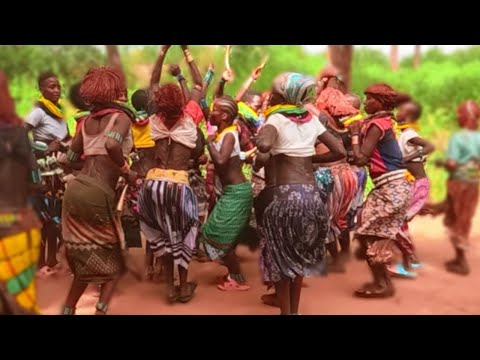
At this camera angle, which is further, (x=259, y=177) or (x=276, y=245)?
(x=259, y=177)

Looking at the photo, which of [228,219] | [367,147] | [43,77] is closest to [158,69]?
[43,77]

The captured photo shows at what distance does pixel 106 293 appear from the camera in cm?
514

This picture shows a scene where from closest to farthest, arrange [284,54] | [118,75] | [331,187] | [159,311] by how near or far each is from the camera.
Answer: [118,75], [159,311], [331,187], [284,54]

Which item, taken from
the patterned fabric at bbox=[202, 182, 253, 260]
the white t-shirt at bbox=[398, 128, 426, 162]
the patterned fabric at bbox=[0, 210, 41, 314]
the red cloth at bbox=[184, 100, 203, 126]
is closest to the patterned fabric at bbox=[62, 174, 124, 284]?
the patterned fabric at bbox=[0, 210, 41, 314]

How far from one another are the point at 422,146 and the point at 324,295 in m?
1.59

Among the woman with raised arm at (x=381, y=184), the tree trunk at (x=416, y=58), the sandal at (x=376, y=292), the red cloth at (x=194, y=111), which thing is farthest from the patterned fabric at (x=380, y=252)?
the tree trunk at (x=416, y=58)

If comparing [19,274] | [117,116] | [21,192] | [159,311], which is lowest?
[159,311]

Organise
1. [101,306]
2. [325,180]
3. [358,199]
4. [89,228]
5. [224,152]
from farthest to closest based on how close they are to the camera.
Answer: [358,199] < [325,180] < [224,152] < [101,306] < [89,228]

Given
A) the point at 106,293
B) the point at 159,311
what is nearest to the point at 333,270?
the point at 159,311

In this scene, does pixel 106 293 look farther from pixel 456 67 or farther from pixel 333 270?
pixel 456 67

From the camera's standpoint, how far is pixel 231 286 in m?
5.97

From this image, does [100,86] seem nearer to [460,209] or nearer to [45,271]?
[45,271]

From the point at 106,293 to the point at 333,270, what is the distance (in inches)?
89.1

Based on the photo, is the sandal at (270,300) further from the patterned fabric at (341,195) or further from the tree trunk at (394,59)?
the tree trunk at (394,59)
